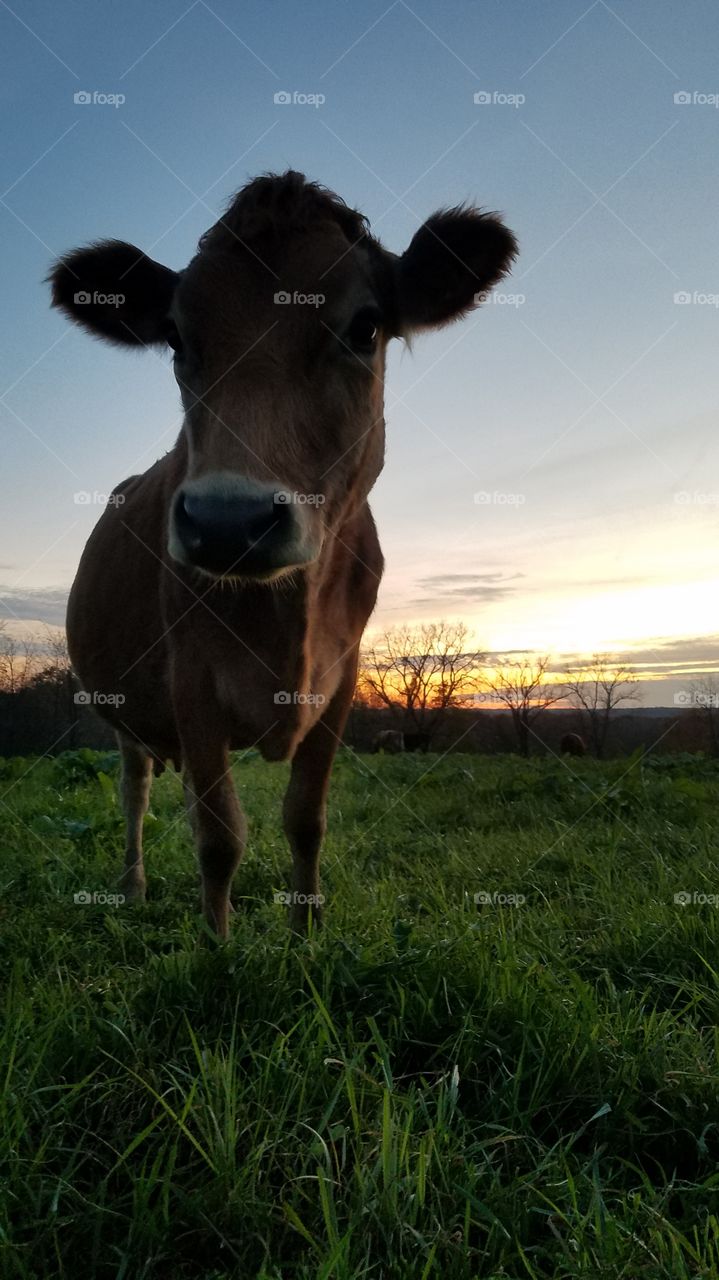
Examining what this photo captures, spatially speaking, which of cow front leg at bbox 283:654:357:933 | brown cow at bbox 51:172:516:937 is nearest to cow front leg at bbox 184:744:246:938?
brown cow at bbox 51:172:516:937

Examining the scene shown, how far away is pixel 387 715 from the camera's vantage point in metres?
36.5

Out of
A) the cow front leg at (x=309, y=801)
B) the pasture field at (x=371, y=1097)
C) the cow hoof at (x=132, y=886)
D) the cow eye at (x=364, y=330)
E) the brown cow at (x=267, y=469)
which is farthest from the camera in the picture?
the cow hoof at (x=132, y=886)

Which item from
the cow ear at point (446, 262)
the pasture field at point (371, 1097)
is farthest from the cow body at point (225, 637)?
the cow ear at point (446, 262)

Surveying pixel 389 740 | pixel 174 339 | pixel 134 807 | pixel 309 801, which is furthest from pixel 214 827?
pixel 389 740

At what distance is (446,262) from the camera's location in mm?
4137

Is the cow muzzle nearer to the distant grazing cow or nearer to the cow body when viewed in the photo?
the cow body

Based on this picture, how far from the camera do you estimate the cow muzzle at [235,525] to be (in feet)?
9.18

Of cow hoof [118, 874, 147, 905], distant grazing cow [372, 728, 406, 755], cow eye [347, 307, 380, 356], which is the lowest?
distant grazing cow [372, 728, 406, 755]

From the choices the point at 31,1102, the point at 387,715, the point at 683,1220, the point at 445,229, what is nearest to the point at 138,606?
the point at 445,229

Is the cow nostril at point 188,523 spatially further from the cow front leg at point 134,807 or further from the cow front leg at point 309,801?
the cow front leg at point 134,807

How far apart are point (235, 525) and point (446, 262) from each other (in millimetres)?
2100

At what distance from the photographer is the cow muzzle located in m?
2.80

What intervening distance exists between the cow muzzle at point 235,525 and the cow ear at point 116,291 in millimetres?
1705

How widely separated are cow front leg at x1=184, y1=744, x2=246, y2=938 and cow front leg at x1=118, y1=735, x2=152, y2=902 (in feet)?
3.32
